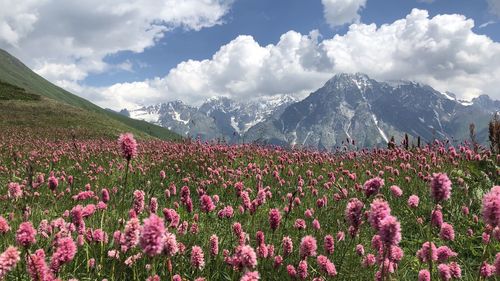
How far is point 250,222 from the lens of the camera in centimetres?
762

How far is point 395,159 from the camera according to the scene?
1251 cm

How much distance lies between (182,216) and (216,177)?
10.9ft

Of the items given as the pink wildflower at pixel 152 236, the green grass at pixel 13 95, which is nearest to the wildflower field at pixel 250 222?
the pink wildflower at pixel 152 236

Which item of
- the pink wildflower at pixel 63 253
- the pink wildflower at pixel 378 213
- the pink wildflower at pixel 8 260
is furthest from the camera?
the pink wildflower at pixel 63 253

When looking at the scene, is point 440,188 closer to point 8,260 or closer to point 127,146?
point 127,146

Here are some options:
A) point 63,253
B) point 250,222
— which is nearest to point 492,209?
point 63,253

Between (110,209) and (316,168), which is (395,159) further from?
(110,209)

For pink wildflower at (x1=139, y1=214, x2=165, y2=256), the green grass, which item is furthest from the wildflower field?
the green grass

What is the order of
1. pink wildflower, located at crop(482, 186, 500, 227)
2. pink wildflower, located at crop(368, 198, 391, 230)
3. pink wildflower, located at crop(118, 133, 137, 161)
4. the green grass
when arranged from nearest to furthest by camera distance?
pink wildflower, located at crop(482, 186, 500, 227), pink wildflower, located at crop(368, 198, 391, 230), pink wildflower, located at crop(118, 133, 137, 161), the green grass

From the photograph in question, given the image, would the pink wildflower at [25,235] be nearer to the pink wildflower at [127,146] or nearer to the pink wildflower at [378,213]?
the pink wildflower at [127,146]

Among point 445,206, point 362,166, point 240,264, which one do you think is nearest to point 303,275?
point 240,264

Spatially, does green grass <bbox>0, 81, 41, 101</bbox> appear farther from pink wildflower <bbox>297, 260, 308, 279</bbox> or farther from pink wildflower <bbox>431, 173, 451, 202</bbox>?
pink wildflower <bbox>431, 173, 451, 202</bbox>

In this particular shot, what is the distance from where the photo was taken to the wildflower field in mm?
3004

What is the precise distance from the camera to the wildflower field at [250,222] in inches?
118
